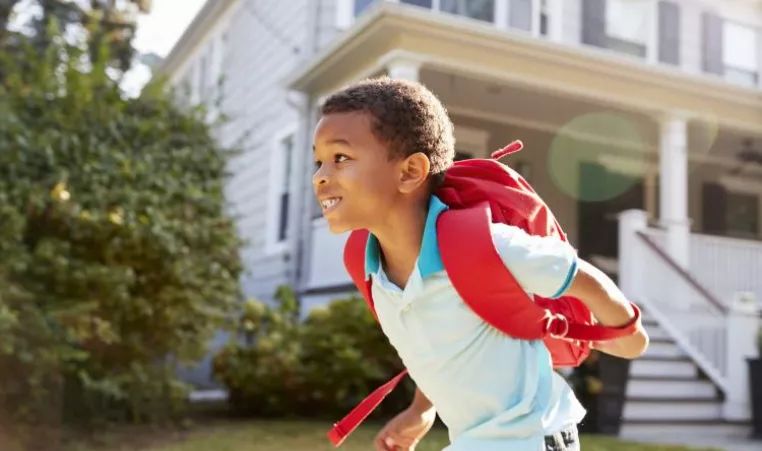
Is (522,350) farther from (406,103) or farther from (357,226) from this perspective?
(406,103)

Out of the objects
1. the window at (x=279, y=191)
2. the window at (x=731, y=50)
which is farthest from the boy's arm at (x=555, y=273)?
the window at (x=731, y=50)

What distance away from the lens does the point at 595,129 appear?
12008 millimetres

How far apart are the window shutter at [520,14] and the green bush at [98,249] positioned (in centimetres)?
559

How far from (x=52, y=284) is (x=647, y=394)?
5639mm

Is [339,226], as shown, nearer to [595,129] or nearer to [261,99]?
[595,129]

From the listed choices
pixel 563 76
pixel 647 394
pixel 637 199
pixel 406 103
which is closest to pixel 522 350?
pixel 406 103

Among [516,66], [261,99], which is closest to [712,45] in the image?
[516,66]

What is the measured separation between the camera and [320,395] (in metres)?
7.88

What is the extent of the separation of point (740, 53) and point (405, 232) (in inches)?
523

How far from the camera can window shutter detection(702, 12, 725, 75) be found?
12.7 metres

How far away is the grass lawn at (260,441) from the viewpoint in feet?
20.4

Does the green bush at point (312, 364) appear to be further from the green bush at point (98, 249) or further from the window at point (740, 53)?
the window at point (740, 53)

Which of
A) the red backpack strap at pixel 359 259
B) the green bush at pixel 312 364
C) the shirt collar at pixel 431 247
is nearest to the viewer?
the shirt collar at pixel 431 247

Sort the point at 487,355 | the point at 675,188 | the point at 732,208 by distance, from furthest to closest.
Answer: the point at 732,208 < the point at 675,188 < the point at 487,355
